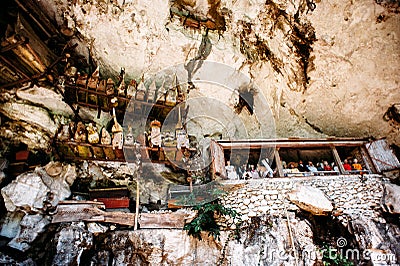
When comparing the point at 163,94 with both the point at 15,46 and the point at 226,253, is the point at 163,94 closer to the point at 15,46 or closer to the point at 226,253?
the point at 15,46

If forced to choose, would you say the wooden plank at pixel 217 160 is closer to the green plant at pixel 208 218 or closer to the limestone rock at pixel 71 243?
the green plant at pixel 208 218

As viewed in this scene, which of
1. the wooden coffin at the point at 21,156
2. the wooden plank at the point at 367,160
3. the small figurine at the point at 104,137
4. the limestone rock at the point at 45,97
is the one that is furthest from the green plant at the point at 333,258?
the wooden coffin at the point at 21,156

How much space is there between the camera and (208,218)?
7.21 m

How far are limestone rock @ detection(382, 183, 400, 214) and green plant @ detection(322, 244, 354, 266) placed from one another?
84.6 inches

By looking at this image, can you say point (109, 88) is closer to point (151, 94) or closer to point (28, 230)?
point (151, 94)

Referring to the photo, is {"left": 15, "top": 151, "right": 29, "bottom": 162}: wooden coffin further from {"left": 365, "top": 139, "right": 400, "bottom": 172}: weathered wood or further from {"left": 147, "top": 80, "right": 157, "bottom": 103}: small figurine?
{"left": 365, "top": 139, "right": 400, "bottom": 172}: weathered wood

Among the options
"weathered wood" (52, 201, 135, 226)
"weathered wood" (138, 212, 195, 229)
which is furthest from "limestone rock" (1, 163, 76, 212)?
"weathered wood" (138, 212, 195, 229)

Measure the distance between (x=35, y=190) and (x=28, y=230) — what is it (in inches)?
47.6

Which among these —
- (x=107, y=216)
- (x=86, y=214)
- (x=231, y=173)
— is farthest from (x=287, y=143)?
(x=86, y=214)

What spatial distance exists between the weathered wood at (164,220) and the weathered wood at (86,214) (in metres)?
0.35

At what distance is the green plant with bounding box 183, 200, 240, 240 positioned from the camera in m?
7.09

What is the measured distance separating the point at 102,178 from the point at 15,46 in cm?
489

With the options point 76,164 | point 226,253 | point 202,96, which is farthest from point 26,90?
point 226,253

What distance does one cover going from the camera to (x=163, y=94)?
30.0ft
